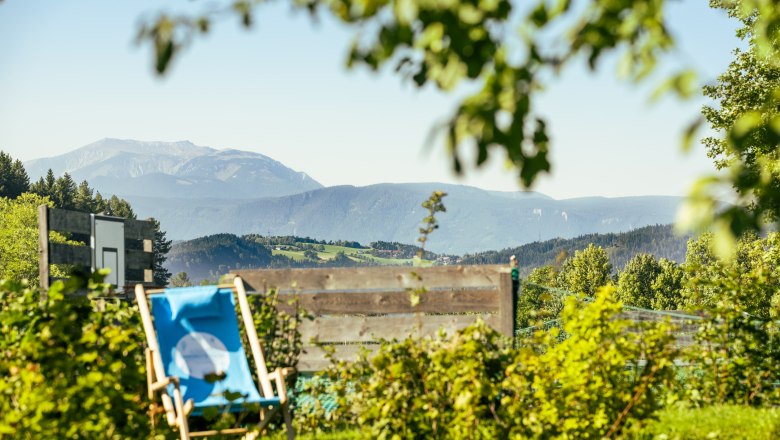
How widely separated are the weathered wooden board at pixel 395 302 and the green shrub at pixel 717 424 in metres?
1.38

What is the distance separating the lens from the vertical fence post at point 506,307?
6445 mm

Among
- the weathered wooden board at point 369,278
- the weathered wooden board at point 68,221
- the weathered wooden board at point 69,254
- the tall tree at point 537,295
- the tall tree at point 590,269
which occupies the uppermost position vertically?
the weathered wooden board at point 68,221

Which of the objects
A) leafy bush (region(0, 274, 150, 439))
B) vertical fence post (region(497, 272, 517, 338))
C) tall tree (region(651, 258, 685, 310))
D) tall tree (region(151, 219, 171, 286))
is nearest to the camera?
leafy bush (region(0, 274, 150, 439))

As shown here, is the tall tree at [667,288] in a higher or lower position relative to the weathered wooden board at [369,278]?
lower

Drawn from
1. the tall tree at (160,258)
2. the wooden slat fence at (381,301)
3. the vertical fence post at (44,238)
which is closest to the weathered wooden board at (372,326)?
the wooden slat fence at (381,301)

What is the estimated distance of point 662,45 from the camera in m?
2.66

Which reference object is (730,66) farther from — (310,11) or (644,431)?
(310,11)

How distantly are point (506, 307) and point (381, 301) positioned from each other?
97 cm

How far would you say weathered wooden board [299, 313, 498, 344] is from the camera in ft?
21.6

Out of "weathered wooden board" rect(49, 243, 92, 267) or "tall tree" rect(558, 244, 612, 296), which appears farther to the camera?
"tall tree" rect(558, 244, 612, 296)

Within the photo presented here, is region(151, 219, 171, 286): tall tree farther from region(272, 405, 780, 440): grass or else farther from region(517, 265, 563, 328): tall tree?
region(272, 405, 780, 440): grass

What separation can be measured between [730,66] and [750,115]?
18.7 meters

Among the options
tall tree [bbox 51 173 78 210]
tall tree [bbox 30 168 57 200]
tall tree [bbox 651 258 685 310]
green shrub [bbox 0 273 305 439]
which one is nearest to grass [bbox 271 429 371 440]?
green shrub [bbox 0 273 305 439]

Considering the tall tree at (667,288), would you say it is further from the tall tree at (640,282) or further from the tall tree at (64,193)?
the tall tree at (64,193)
